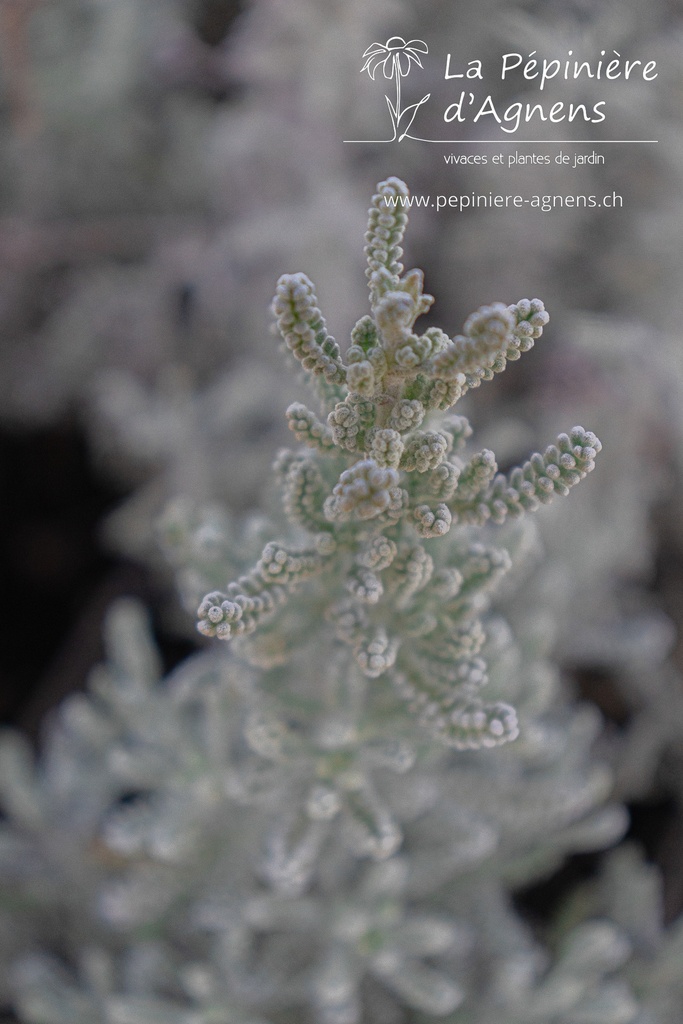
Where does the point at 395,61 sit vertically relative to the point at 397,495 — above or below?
above

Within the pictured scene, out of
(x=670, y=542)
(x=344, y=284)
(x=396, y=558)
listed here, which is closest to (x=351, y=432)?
(x=396, y=558)

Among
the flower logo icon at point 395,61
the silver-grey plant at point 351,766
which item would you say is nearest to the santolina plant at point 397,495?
the silver-grey plant at point 351,766

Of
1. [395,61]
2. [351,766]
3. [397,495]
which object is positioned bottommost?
[351,766]

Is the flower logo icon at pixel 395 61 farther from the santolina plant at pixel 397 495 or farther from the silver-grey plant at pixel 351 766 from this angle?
the santolina plant at pixel 397 495

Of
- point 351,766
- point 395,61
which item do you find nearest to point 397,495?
point 351,766

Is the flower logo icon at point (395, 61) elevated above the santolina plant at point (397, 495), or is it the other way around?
the flower logo icon at point (395, 61)

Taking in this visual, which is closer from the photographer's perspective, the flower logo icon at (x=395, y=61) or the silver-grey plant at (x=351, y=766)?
the silver-grey plant at (x=351, y=766)

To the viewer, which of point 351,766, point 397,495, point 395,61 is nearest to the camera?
point 397,495

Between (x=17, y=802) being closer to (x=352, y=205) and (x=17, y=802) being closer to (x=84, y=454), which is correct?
(x=84, y=454)

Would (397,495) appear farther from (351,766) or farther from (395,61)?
(395,61)
